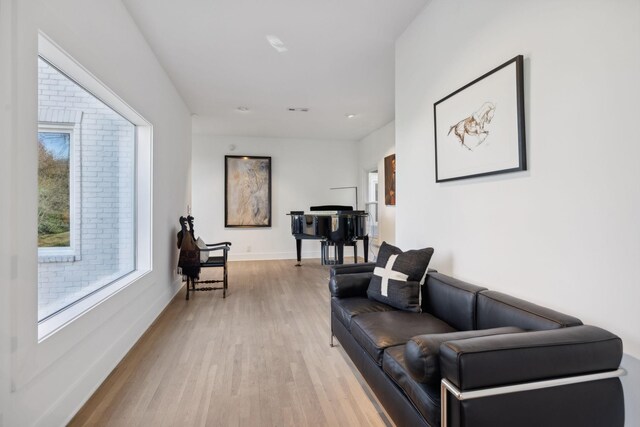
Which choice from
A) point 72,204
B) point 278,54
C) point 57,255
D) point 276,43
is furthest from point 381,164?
point 57,255

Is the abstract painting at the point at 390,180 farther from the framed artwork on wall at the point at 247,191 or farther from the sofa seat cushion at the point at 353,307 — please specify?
the sofa seat cushion at the point at 353,307

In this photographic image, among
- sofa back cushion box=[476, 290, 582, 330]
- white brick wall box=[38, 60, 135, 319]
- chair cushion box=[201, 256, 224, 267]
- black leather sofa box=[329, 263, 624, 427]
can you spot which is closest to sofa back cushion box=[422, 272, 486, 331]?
sofa back cushion box=[476, 290, 582, 330]

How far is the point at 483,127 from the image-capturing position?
6.73 feet

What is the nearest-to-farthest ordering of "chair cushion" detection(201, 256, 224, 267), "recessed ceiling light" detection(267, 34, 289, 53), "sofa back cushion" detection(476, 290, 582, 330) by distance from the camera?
"sofa back cushion" detection(476, 290, 582, 330), "recessed ceiling light" detection(267, 34, 289, 53), "chair cushion" detection(201, 256, 224, 267)

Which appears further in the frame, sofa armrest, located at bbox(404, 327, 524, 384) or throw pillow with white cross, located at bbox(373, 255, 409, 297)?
throw pillow with white cross, located at bbox(373, 255, 409, 297)

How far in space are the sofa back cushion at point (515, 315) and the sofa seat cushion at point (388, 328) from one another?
0.26m

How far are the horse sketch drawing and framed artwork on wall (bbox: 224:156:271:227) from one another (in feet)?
18.2

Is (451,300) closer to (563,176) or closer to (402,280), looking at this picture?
(402,280)

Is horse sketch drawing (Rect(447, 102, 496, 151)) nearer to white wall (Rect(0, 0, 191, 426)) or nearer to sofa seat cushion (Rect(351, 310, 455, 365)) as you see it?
sofa seat cushion (Rect(351, 310, 455, 365))

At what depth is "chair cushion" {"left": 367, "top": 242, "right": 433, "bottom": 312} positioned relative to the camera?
226 centimetres

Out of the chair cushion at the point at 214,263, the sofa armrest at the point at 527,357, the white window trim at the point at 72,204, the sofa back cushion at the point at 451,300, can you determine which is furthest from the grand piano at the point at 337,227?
the sofa armrest at the point at 527,357

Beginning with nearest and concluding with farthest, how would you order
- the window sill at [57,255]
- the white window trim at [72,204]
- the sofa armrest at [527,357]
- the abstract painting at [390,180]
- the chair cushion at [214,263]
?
the sofa armrest at [527,357]
the window sill at [57,255]
the white window trim at [72,204]
the chair cushion at [214,263]
the abstract painting at [390,180]

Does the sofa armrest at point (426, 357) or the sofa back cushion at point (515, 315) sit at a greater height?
the sofa back cushion at point (515, 315)

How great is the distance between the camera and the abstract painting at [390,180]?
6.07m
